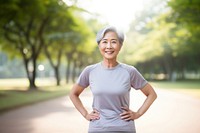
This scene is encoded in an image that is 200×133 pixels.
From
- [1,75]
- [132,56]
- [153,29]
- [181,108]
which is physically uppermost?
[153,29]

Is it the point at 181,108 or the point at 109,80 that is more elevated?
the point at 109,80

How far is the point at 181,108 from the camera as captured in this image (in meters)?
7.79

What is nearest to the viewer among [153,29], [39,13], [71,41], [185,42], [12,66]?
[153,29]

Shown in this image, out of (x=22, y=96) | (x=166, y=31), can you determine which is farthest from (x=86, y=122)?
(x=22, y=96)

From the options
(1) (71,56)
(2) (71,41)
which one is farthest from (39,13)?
(1) (71,56)

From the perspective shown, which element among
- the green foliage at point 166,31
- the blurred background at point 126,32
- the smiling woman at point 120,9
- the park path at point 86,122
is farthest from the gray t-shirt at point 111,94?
the green foliage at point 166,31

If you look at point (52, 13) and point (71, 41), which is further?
point (71, 41)

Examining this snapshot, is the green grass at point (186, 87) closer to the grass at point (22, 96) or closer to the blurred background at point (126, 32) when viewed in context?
the blurred background at point (126, 32)

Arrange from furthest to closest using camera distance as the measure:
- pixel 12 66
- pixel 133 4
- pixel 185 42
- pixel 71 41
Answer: pixel 12 66
pixel 71 41
pixel 185 42
pixel 133 4

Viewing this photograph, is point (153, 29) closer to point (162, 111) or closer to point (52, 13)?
point (162, 111)

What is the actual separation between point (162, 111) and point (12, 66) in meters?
22.2

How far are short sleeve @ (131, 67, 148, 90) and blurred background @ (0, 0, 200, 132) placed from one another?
10.0 inches

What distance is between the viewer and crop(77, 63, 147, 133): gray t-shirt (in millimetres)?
2078

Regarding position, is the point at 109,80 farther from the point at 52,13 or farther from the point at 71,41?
the point at 71,41
